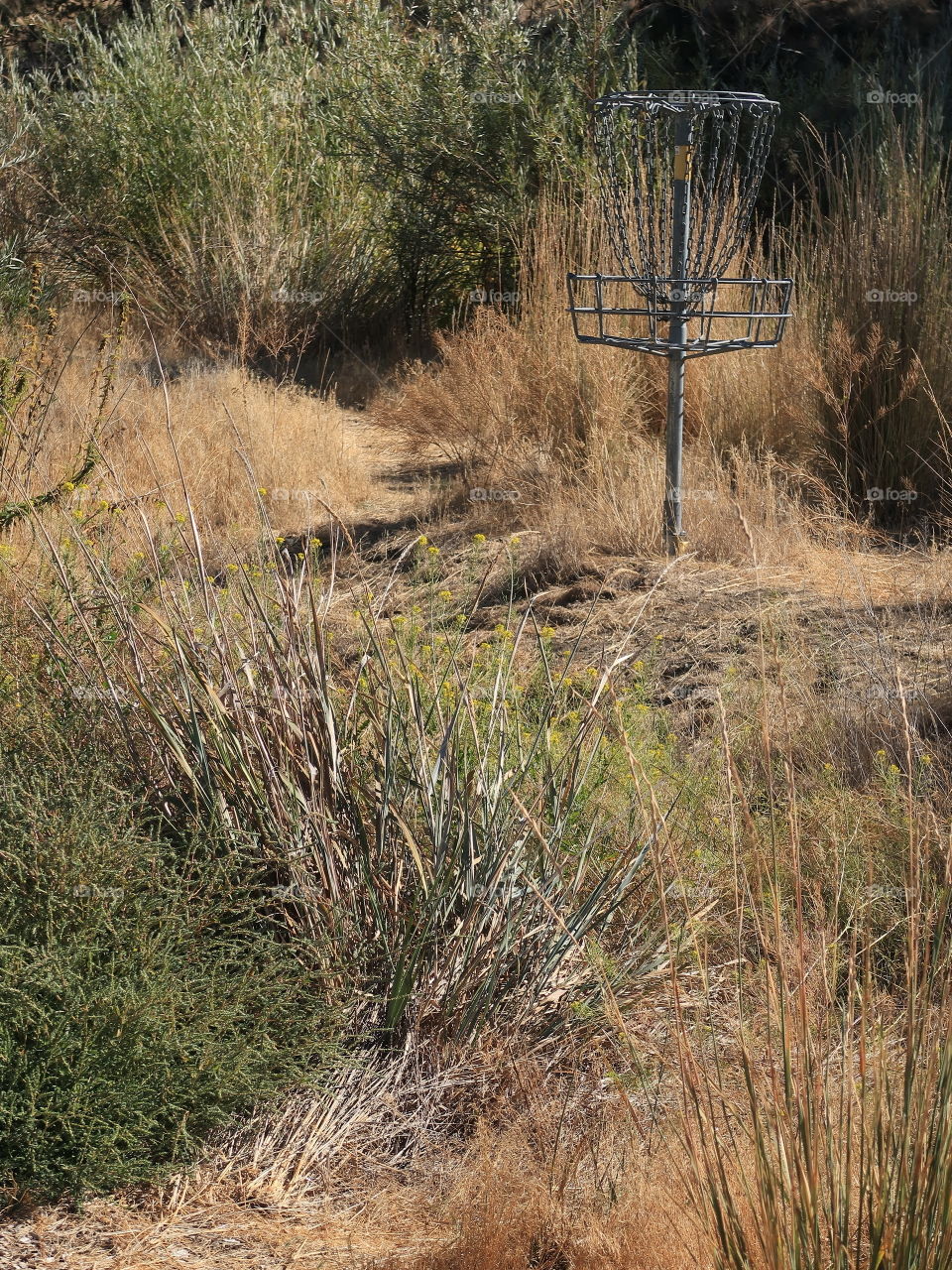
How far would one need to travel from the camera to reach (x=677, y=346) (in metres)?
5.05

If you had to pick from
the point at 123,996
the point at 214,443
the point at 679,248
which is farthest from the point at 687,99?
the point at 123,996

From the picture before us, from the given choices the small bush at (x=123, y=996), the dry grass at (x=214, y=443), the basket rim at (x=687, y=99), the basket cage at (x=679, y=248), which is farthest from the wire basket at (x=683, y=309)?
the small bush at (x=123, y=996)

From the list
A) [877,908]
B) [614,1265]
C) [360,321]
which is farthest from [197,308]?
[614,1265]

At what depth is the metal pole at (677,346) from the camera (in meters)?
4.92

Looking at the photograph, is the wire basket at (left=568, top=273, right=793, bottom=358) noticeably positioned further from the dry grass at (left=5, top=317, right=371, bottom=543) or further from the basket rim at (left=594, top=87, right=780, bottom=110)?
the dry grass at (left=5, top=317, right=371, bottom=543)

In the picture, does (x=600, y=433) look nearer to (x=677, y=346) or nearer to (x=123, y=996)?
(x=677, y=346)

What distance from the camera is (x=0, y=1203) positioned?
1.94 m

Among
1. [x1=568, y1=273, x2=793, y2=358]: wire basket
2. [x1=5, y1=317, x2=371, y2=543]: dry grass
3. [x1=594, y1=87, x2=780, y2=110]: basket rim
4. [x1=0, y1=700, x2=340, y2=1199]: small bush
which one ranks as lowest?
[x1=0, y1=700, x2=340, y2=1199]: small bush

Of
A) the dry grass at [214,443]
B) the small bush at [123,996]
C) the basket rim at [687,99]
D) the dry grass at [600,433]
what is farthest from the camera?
the dry grass at [214,443]

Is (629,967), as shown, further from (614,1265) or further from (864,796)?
(864,796)

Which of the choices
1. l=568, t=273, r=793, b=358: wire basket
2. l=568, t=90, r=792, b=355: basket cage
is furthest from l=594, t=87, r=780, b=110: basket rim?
l=568, t=273, r=793, b=358: wire basket

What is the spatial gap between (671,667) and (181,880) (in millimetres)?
2607

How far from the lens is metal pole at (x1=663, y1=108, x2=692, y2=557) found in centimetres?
492

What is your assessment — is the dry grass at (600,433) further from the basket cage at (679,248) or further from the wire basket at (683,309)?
the basket cage at (679,248)
